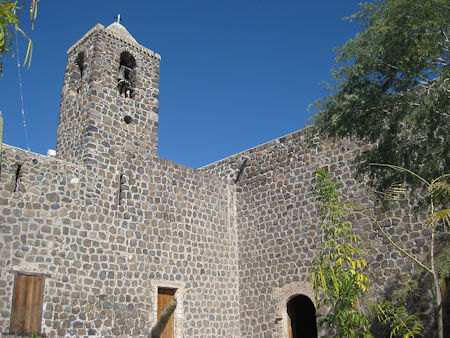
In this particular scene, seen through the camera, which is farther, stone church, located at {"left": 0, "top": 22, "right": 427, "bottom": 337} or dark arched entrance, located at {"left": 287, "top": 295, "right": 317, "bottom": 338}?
dark arched entrance, located at {"left": 287, "top": 295, "right": 317, "bottom": 338}

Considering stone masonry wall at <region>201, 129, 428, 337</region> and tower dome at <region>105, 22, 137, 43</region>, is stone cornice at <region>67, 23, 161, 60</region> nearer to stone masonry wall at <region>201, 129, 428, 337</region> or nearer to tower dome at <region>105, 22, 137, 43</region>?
tower dome at <region>105, 22, 137, 43</region>

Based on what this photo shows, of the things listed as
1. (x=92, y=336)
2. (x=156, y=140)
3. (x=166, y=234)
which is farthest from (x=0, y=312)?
(x=156, y=140)

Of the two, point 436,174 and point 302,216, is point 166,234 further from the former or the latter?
point 436,174

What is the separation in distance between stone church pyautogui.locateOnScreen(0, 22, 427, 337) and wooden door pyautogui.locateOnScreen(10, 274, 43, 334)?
2cm

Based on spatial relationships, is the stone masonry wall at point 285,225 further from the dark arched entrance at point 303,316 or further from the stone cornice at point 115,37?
the stone cornice at point 115,37

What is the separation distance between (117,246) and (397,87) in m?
7.03

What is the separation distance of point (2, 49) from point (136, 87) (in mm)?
9609

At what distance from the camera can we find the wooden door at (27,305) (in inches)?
355

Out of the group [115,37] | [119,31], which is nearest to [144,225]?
[115,37]

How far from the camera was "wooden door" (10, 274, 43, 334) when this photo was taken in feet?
29.6

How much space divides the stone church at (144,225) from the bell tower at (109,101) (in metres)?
0.03

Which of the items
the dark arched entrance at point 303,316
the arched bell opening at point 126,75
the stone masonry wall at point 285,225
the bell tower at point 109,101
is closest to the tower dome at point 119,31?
the bell tower at point 109,101

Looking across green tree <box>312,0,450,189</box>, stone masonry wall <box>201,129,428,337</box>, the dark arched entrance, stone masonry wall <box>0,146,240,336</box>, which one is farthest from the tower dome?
the dark arched entrance

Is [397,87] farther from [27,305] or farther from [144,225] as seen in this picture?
[27,305]
